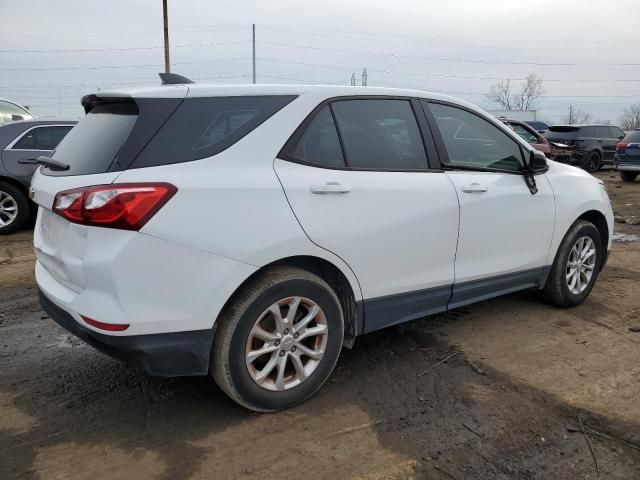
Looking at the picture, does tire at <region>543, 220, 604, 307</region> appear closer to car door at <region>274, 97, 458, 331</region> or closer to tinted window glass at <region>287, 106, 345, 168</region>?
car door at <region>274, 97, 458, 331</region>

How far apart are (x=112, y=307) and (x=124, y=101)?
3.61 ft

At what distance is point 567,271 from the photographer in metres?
4.68

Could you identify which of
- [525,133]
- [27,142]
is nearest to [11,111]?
[27,142]

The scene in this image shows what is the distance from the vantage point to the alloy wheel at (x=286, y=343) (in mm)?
2924

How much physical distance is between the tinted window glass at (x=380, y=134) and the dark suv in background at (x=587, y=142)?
1683 cm

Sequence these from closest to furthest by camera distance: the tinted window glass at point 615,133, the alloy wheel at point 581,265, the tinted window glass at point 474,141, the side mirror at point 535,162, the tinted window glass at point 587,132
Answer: the tinted window glass at point 474,141 < the side mirror at point 535,162 < the alloy wheel at point 581,265 < the tinted window glass at point 587,132 < the tinted window glass at point 615,133

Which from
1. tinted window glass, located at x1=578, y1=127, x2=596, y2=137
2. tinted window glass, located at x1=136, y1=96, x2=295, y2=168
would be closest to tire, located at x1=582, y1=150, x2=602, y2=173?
tinted window glass, located at x1=578, y1=127, x2=596, y2=137

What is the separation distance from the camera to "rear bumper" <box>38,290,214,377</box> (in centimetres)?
260

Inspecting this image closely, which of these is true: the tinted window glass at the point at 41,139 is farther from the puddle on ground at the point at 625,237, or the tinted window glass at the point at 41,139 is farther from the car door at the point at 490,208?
the puddle on ground at the point at 625,237

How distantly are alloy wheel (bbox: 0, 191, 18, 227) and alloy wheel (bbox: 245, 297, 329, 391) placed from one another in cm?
621

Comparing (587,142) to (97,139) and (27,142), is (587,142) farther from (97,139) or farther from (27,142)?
(97,139)

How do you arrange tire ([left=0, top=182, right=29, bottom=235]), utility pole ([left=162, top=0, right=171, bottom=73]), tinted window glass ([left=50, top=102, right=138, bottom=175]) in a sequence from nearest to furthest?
tinted window glass ([left=50, top=102, right=138, bottom=175]) → tire ([left=0, top=182, right=29, bottom=235]) → utility pole ([left=162, top=0, right=171, bottom=73])

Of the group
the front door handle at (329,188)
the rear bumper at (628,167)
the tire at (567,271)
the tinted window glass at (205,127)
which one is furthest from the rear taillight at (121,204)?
the rear bumper at (628,167)

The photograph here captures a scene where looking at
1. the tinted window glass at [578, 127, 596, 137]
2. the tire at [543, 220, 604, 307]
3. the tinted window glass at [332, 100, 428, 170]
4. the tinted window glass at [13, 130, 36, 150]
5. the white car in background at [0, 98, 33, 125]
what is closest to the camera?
the tinted window glass at [332, 100, 428, 170]
